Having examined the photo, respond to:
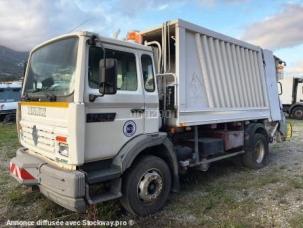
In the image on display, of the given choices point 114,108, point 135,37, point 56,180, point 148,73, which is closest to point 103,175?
point 56,180

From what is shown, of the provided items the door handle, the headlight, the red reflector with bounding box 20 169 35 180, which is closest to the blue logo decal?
the door handle

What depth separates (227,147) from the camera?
7.19m

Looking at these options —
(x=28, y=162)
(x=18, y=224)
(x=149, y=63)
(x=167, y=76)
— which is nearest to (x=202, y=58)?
(x=167, y=76)

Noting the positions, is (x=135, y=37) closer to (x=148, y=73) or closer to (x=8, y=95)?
(x=148, y=73)

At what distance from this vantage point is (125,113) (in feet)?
15.9

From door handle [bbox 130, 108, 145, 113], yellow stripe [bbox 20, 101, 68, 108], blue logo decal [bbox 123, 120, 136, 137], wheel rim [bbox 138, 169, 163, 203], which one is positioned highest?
yellow stripe [bbox 20, 101, 68, 108]

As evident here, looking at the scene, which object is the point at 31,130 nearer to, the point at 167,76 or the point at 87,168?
the point at 87,168

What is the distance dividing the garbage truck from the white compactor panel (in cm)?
2

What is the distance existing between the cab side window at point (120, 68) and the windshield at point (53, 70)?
231 millimetres

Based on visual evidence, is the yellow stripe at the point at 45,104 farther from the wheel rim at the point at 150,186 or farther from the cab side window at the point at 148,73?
the wheel rim at the point at 150,186

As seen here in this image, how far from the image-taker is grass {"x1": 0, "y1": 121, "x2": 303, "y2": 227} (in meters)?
4.96

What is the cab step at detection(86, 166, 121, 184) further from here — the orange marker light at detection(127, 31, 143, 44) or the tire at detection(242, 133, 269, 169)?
the tire at detection(242, 133, 269, 169)

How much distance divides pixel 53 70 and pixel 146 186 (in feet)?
7.08

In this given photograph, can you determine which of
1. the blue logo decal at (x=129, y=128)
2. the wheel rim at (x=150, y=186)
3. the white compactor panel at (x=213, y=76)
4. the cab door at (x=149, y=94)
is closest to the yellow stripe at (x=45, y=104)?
the blue logo decal at (x=129, y=128)
